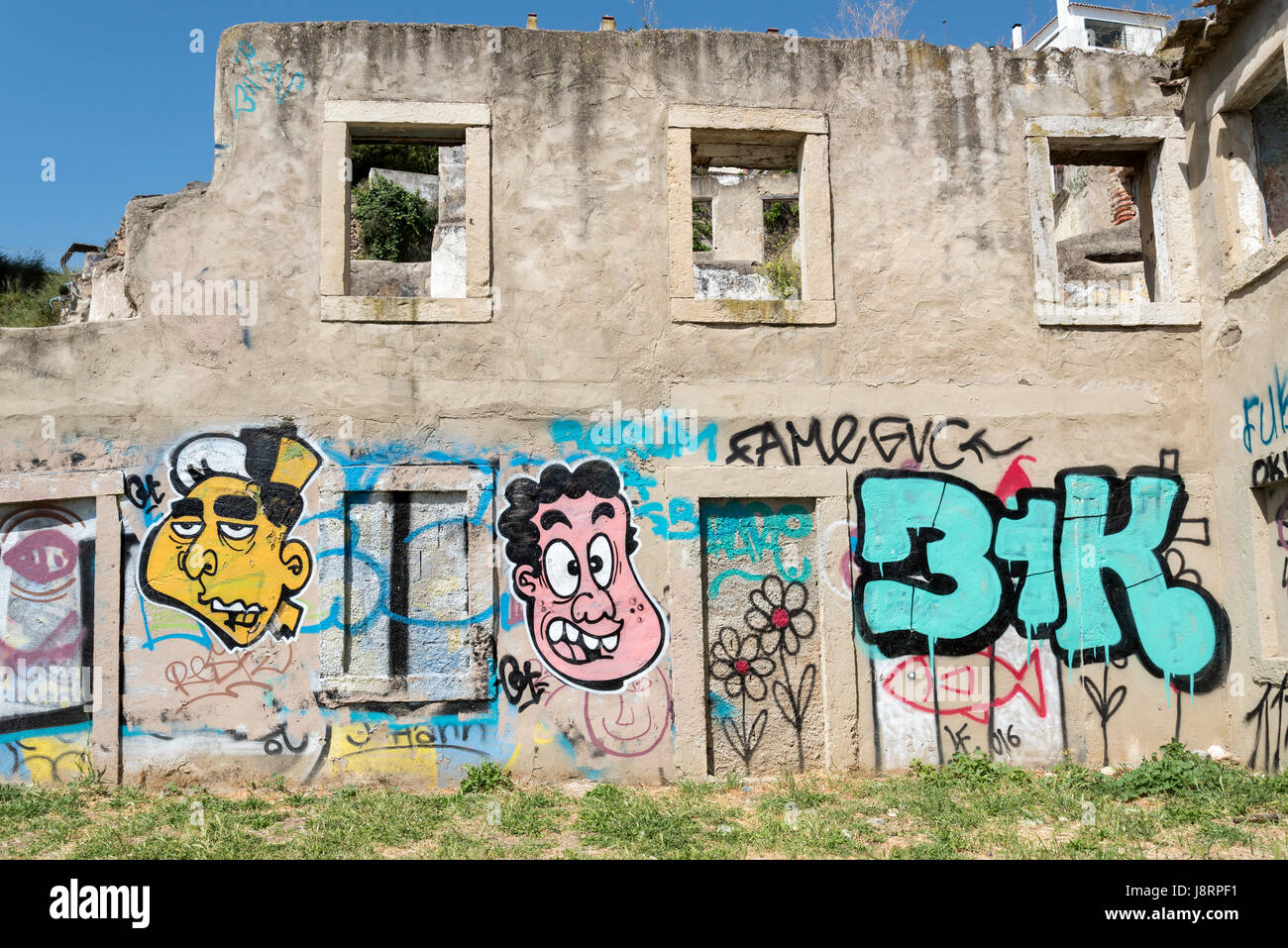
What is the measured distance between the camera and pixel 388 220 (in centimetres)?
2589

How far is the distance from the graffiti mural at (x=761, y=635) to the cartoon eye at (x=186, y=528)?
347cm

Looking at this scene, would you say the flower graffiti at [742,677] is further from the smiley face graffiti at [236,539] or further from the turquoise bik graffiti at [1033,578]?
the smiley face graffiti at [236,539]

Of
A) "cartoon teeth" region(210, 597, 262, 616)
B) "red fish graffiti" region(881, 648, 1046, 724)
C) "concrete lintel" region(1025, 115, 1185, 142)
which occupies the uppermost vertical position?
"concrete lintel" region(1025, 115, 1185, 142)

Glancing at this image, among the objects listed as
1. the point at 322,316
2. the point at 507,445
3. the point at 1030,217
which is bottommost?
the point at 507,445

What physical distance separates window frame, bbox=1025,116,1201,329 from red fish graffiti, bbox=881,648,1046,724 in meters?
2.51

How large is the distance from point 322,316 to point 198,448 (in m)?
1.23

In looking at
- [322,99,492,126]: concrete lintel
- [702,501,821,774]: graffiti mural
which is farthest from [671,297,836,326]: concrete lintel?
[322,99,492,126]: concrete lintel

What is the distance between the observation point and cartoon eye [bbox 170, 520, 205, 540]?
733 cm

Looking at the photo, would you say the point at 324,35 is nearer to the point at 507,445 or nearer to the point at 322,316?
the point at 322,316

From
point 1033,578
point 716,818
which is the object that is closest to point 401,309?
point 716,818

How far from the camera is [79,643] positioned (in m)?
7.27

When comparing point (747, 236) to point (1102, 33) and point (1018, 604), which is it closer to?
point (1018, 604)

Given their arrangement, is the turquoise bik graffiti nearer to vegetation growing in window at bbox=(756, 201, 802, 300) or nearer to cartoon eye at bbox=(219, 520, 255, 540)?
cartoon eye at bbox=(219, 520, 255, 540)
